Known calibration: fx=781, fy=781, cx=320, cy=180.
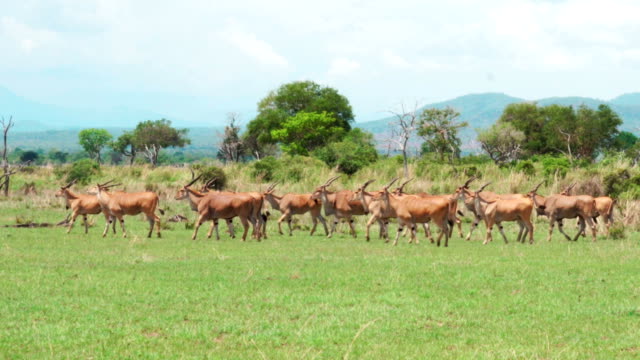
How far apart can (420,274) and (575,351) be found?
226 inches

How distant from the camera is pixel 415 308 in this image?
1186cm

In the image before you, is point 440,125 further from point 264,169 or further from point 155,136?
point 264,169

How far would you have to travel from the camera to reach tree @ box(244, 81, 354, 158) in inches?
3533

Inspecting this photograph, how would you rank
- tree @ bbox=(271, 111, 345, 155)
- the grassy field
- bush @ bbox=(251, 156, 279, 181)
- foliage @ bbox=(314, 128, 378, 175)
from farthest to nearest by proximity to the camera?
tree @ bbox=(271, 111, 345, 155) → foliage @ bbox=(314, 128, 378, 175) → bush @ bbox=(251, 156, 279, 181) → the grassy field

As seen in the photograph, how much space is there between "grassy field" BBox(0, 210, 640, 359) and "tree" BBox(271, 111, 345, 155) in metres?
64.1

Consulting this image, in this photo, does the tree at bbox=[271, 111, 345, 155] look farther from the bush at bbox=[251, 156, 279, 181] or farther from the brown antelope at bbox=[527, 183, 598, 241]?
the brown antelope at bbox=[527, 183, 598, 241]

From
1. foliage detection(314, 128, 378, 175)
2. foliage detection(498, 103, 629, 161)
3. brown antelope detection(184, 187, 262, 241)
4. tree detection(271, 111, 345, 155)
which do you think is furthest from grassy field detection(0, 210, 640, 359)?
foliage detection(498, 103, 629, 161)

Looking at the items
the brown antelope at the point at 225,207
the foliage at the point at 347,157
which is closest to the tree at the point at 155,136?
the foliage at the point at 347,157

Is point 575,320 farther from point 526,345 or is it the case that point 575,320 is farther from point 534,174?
point 534,174

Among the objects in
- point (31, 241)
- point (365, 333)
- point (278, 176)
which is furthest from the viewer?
point (278, 176)

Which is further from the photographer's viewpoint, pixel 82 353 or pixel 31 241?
pixel 31 241

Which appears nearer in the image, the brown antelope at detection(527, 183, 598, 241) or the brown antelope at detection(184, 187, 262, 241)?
the brown antelope at detection(184, 187, 262, 241)

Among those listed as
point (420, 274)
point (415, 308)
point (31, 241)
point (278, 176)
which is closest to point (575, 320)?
point (415, 308)

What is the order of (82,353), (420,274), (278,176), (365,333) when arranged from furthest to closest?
1. (278,176)
2. (420,274)
3. (365,333)
4. (82,353)
